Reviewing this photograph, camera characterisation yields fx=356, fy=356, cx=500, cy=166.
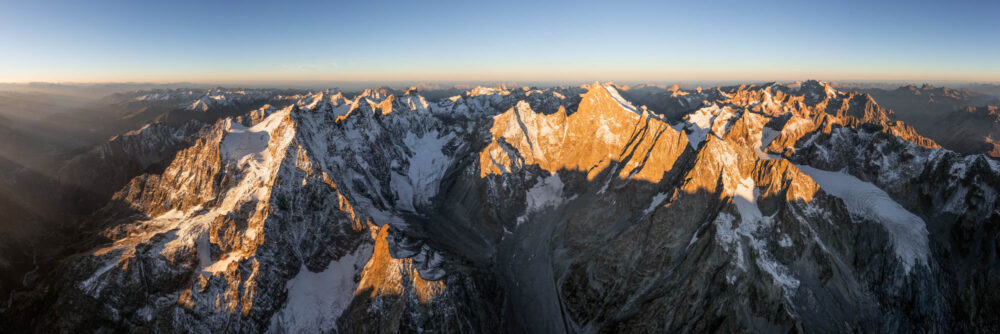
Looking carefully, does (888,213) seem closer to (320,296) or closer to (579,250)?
(579,250)

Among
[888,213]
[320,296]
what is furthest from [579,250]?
[888,213]

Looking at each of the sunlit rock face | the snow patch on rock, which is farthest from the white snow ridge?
the snow patch on rock

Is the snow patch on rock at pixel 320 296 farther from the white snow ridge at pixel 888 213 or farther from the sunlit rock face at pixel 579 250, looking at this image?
the white snow ridge at pixel 888 213

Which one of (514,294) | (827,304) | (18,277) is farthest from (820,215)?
(18,277)

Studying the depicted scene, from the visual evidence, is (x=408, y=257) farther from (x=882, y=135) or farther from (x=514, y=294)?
(x=882, y=135)

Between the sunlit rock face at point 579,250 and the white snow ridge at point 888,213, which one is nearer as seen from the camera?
the sunlit rock face at point 579,250

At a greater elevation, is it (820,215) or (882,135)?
(882,135)

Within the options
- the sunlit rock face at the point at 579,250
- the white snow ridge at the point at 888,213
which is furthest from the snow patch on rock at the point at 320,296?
the white snow ridge at the point at 888,213

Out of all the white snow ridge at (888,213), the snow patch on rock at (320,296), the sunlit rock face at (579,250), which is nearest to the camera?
the sunlit rock face at (579,250)
